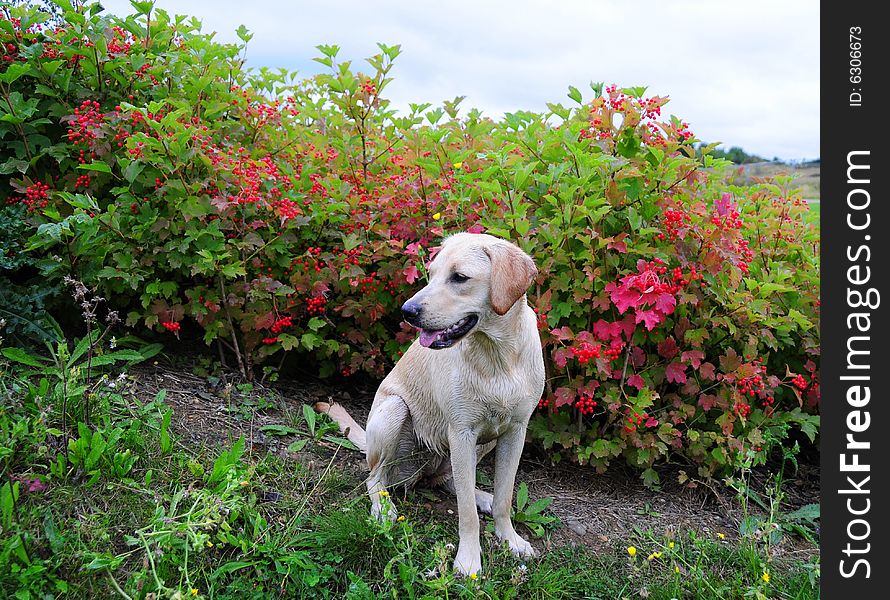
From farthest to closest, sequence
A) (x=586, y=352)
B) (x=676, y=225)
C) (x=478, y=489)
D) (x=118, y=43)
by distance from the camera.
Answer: (x=118, y=43)
(x=478, y=489)
(x=676, y=225)
(x=586, y=352)

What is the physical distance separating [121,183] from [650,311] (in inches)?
137

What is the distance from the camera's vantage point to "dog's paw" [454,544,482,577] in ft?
10.4

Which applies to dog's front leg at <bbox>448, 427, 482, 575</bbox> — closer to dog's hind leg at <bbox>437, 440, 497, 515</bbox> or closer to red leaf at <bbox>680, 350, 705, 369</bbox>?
dog's hind leg at <bbox>437, 440, 497, 515</bbox>

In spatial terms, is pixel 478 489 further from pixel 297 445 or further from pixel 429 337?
pixel 429 337

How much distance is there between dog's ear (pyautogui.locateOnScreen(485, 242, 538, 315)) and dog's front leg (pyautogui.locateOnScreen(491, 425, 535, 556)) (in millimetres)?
716

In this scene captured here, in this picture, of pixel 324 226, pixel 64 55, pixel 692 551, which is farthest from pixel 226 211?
pixel 692 551

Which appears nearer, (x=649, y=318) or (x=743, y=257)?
(x=649, y=318)

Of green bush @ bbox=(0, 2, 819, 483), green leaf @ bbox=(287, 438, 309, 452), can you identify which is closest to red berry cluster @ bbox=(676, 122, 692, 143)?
green bush @ bbox=(0, 2, 819, 483)

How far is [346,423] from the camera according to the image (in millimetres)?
4230

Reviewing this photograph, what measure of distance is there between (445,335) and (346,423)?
5.12 ft

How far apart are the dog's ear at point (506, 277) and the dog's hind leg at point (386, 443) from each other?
1.00 meters

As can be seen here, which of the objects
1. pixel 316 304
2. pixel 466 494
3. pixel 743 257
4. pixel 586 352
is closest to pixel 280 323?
pixel 316 304
